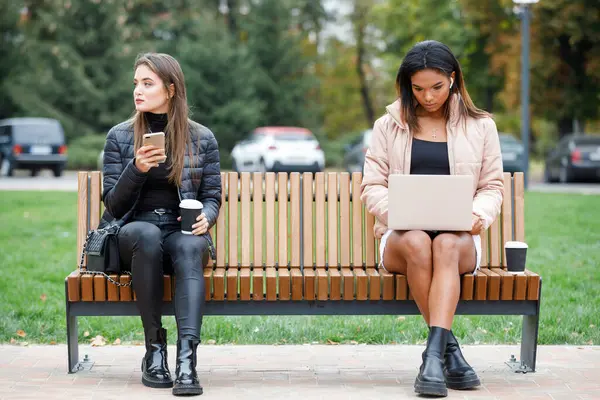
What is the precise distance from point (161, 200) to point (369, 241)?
3.81 ft

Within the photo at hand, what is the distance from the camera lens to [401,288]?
186 inches

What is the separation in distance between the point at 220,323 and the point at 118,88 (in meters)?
33.3

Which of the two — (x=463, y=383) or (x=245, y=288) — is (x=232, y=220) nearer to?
(x=245, y=288)

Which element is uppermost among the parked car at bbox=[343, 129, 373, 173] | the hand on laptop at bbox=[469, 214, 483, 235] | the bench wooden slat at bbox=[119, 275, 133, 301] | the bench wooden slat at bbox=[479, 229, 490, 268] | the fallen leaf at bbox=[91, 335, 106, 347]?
the parked car at bbox=[343, 129, 373, 173]

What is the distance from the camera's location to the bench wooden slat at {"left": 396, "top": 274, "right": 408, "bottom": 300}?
15.5 feet

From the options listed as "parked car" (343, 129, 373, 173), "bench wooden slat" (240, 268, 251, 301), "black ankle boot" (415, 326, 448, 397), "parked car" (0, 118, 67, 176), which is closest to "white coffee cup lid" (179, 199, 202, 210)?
"bench wooden slat" (240, 268, 251, 301)

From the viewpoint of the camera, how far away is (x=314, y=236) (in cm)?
531

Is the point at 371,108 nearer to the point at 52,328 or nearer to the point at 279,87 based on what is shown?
the point at 279,87

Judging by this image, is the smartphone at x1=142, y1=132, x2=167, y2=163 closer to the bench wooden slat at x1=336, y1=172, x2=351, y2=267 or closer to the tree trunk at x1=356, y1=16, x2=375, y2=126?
the bench wooden slat at x1=336, y1=172, x2=351, y2=267

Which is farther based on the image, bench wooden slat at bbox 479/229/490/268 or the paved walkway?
bench wooden slat at bbox 479/229/490/268

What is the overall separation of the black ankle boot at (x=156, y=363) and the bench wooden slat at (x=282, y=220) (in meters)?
0.85

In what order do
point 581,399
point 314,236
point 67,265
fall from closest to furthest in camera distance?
point 581,399 < point 314,236 < point 67,265

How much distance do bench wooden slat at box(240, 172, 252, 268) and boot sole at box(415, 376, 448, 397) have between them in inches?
51.4

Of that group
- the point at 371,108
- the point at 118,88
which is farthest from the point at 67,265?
the point at 371,108
